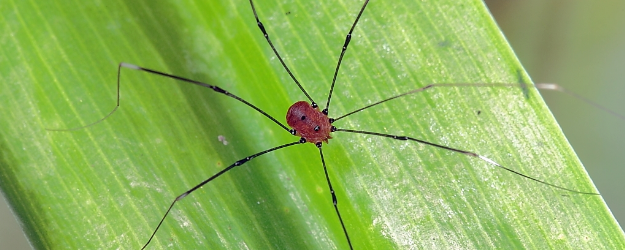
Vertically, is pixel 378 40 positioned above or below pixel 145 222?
above

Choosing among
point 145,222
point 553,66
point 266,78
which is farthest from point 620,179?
point 145,222

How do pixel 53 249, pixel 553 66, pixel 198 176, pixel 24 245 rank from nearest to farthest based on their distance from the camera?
pixel 53 249, pixel 198 176, pixel 24 245, pixel 553 66

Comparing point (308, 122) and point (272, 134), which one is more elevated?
point (308, 122)

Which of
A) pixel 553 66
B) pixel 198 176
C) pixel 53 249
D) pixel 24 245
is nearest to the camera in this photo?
pixel 53 249

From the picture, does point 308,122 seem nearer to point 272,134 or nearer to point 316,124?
point 316,124

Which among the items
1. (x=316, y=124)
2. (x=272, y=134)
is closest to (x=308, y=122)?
(x=316, y=124)

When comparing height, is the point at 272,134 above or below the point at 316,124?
below

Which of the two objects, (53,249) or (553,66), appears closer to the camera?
(53,249)

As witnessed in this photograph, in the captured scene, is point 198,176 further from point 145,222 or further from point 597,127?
point 597,127
